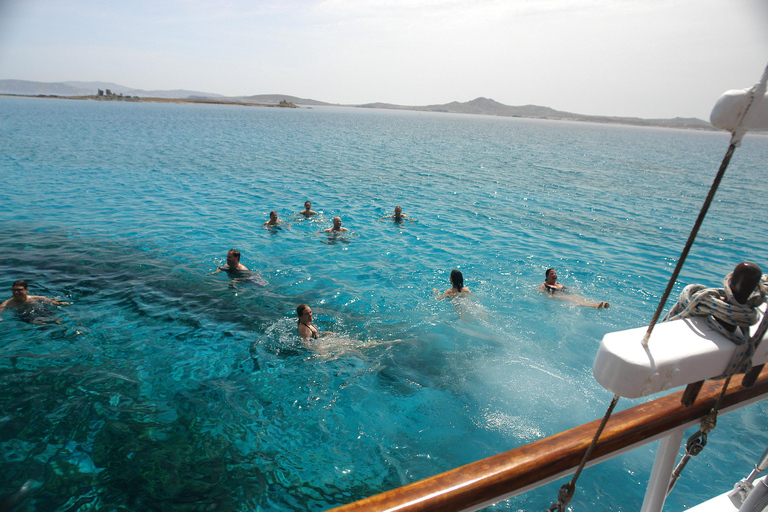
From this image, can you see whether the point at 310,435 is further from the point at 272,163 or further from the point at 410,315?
the point at 272,163

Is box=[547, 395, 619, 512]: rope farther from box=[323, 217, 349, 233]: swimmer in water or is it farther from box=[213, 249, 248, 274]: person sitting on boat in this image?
box=[323, 217, 349, 233]: swimmer in water

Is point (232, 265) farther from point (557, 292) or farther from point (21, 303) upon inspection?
point (557, 292)

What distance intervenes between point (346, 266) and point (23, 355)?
6.96 metres

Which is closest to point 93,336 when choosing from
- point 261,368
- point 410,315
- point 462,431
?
point 261,368

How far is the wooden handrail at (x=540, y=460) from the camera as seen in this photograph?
1.21 metres

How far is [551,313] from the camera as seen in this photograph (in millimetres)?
9227

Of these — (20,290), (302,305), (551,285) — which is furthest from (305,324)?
(551,285)

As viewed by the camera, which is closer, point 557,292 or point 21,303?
point 21,303

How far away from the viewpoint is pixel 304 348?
7.44 m

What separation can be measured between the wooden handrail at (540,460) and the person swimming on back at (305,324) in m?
Answer: 6.34

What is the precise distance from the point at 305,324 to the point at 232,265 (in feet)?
11.7

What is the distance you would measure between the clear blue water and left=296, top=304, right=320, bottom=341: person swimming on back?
24 centimetres

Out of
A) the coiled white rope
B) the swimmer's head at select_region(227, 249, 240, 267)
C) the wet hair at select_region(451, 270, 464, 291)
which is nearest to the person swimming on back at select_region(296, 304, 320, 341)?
the swimmer's head at select_region(227, 249, 240, 267)

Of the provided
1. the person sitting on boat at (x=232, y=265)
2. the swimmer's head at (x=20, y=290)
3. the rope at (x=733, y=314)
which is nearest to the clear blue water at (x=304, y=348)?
the person sitting on boat at (x=232, y=265)
